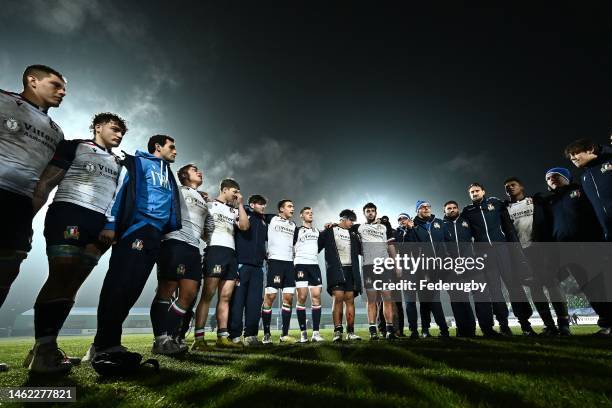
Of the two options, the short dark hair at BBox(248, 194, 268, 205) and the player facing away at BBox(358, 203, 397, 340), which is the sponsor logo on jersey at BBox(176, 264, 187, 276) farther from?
the player facing away at BBox(358, 203, 397, 340)

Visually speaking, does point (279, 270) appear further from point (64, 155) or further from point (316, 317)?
point (64, 155)

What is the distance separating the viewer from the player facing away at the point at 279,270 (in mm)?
7566

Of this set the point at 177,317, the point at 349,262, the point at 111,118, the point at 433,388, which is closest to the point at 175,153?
Result: the point at 111,118

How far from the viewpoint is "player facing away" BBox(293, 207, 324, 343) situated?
25.4 ft

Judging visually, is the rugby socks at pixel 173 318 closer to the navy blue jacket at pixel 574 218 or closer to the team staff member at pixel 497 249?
the team staff member at pixel 497 249

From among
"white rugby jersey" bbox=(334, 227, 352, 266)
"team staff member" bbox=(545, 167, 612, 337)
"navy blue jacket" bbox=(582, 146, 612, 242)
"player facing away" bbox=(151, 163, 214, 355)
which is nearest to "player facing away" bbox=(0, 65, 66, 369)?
"player facing away" bbox=(151, 163, 214, 355)

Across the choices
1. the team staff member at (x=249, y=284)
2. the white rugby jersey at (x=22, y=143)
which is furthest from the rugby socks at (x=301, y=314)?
the white rugby jersey at (x=22, y=143)

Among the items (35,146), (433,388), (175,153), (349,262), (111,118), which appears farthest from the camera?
(349,262)

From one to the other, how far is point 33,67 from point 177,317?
356 cm

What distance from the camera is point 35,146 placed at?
3250mm

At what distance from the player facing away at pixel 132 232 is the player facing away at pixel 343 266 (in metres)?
4.86

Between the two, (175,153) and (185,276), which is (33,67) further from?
(185,276)

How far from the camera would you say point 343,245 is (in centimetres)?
813

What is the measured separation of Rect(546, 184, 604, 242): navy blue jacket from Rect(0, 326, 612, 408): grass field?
3.54 m
